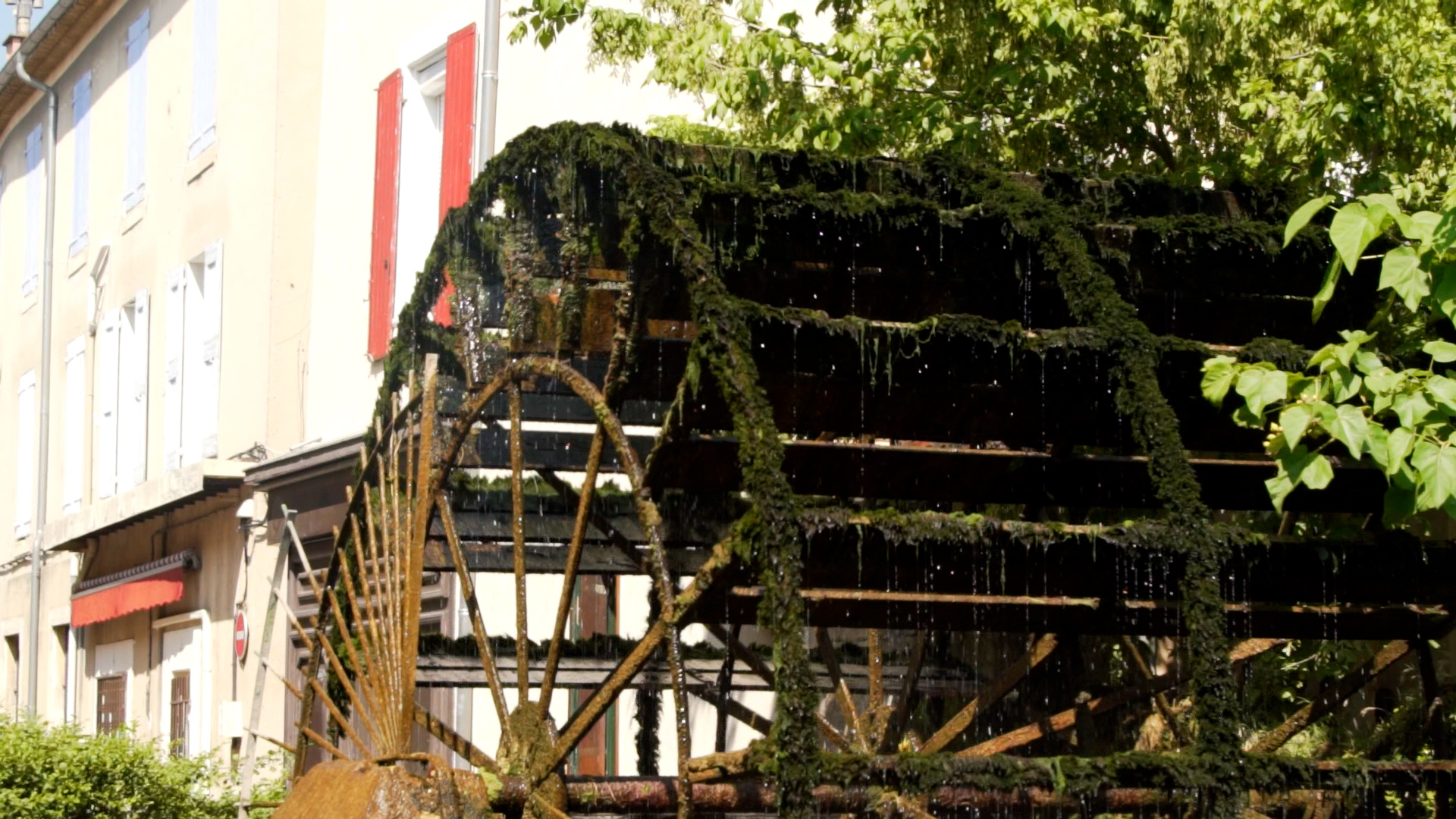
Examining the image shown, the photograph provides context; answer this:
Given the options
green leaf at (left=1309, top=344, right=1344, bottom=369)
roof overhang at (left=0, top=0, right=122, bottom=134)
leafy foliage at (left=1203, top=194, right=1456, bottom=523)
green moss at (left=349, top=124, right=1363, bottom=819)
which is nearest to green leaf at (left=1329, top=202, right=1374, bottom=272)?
leafy foliage at (left=1203, top=194, right=1456, bottom=523)

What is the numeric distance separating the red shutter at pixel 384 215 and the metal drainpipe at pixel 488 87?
3294 millimetres

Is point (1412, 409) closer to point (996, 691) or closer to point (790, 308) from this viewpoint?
point (790, 308)

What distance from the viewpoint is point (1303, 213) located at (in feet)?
18.5

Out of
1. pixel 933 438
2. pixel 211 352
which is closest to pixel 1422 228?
pixel 933 438

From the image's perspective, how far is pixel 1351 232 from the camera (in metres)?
5.47

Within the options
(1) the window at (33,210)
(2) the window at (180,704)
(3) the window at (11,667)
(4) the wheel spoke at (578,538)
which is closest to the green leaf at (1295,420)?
(4) the wheel spoke at (578,538)

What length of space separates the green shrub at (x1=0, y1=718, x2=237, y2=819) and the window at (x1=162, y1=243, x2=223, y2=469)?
574 cm

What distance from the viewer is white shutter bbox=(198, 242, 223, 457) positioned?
1630 cm

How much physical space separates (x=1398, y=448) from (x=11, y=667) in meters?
21.2

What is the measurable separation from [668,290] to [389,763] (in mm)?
1839

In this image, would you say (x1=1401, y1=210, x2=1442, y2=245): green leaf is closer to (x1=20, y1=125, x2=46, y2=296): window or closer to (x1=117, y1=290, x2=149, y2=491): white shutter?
(x1=117, y1=290, x2=149, y2=491): white shutter

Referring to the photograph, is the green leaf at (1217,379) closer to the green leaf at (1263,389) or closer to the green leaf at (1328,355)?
the green leaf at (1263,389)

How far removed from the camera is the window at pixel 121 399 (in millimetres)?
18312

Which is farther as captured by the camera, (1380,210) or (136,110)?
(136,110)
